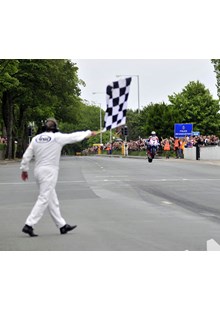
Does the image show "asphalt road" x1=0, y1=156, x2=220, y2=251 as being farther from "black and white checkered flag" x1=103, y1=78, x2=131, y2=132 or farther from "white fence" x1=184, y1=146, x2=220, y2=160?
"white fence" x1=184, y1=146, x2=220, y2=160

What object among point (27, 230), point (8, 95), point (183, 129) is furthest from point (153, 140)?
point (27, 230)

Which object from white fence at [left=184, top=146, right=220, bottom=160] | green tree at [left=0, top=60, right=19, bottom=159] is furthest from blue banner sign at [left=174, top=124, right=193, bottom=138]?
green tree at [left=0, top=60, right=19, bottom=159]

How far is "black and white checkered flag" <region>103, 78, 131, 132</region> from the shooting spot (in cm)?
961

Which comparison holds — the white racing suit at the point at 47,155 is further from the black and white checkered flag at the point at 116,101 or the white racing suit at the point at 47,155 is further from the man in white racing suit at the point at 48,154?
the black and white checkered flag at the point at 116,101

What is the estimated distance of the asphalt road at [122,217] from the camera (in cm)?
924

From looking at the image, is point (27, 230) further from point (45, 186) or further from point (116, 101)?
point (116, 101)

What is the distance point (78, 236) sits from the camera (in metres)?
10.0

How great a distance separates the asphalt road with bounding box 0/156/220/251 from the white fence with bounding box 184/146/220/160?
89.7ft

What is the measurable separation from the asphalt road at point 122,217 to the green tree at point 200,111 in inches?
2934

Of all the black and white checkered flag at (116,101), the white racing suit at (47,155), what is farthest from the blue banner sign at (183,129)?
the white racing suit at (47,155)

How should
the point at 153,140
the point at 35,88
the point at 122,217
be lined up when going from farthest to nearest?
the point at 35,88, the point at 153,140, the point at 122,217

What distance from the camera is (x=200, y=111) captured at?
96.3m

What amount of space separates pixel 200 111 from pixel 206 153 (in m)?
46.4
